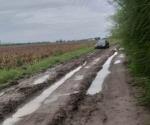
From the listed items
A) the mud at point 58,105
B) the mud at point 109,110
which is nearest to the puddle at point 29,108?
the mud at point 58,105

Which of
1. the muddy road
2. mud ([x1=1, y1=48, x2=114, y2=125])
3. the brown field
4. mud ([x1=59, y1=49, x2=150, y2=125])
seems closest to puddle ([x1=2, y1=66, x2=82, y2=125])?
the muddy road

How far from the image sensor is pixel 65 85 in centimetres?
2033

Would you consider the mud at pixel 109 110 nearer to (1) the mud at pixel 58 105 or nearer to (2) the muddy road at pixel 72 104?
(2) the muddy road at pixel 72 104

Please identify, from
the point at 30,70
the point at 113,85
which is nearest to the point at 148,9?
the point at 113,85

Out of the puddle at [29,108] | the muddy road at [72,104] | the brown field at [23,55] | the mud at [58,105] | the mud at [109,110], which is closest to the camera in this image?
the mud at [109,110]

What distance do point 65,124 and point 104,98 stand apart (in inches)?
166

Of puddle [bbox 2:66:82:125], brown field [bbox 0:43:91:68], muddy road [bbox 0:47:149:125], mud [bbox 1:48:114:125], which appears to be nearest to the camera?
muddy road [bbox 0:47:149:125]

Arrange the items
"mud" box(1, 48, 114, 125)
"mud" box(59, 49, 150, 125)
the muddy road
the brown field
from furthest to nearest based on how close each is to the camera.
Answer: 1. the brown field
2. "mud" box(1, 48, 114, 125)
3. the muddy road
4. "mud" box(59, 49, 150, 125)

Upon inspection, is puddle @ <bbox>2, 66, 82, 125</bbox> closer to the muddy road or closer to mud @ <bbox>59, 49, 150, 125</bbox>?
the muddy road

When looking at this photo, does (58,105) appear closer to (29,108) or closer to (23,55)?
(29,108)

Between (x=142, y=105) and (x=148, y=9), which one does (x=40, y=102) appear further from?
(x=148, y=9)

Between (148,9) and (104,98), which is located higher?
(148,9)

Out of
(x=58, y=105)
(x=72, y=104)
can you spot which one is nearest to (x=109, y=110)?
(x=72, y=104)

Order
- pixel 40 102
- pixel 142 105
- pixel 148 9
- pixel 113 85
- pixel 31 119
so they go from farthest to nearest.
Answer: pixel 113 85 → pixel 40 102 → pixel 142 105 → pixel 31 119 → pixel 148 9
